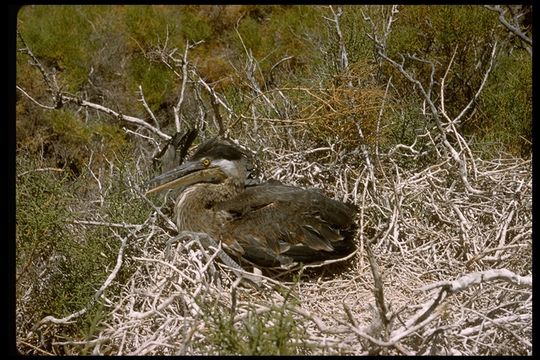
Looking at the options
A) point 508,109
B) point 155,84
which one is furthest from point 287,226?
point 155,84

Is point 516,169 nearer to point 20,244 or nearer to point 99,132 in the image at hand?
point 20,244

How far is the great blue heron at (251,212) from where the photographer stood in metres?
2.46

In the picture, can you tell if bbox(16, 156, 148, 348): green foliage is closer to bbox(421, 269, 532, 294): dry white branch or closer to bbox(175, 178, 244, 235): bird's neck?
bbox(175, 178, 244, 235): bird's neck

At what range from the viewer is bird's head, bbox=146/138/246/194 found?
2703 millimetres

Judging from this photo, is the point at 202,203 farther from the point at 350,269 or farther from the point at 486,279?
the point at 486,279

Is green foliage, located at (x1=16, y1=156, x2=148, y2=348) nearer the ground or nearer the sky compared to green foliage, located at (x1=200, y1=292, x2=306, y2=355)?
nearer the ground

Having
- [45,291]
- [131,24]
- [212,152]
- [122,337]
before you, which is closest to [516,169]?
[212,152]

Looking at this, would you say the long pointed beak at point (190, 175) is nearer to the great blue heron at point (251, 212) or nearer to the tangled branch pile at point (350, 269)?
the great blue heron at point (251, 212)

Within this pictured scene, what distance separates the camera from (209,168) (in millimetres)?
2713

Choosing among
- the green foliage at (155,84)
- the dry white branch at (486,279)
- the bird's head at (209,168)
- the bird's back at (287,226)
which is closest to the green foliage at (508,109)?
the bird's back at (287,226)

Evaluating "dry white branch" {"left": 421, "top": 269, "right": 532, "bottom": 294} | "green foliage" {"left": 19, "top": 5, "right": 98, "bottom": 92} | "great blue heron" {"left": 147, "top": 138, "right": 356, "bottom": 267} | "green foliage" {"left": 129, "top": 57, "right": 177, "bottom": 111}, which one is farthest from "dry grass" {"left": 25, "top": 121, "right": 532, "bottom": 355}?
"green foliage" {"left": 19, "top": 5, "right": 98, "bottom": 92}

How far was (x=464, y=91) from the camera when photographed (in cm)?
415

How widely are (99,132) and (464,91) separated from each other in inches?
107

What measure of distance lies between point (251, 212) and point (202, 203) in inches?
9.2
